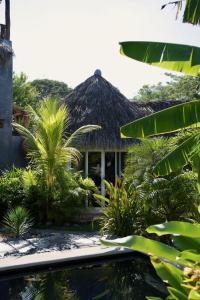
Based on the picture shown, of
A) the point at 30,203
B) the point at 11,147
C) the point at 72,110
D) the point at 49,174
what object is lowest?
the point at 30,203

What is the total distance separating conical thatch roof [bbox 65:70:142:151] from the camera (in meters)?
13.4

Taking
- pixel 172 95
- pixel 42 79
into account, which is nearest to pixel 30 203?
pixel 172 95

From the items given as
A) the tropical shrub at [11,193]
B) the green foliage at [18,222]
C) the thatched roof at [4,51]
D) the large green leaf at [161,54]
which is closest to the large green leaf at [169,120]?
the large green leaf at [161,54]

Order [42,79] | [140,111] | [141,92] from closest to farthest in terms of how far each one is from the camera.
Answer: [140,111] → [141,92] → [42,79]

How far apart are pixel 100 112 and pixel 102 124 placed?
0.58m

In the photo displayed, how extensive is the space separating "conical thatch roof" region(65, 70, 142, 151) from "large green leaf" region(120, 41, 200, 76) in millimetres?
→ 9516

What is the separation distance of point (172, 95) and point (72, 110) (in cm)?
1993

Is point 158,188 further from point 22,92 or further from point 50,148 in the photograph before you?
point 22,92

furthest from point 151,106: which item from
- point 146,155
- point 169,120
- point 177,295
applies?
point 177,295

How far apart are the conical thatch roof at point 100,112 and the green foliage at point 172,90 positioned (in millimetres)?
11597

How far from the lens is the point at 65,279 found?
730 centimetres

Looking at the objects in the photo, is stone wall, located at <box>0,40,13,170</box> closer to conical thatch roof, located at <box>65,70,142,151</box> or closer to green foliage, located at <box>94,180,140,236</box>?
conical thatch roof, located at <box>65,70,142,151</box>

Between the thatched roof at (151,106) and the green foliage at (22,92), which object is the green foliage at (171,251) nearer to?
the thatched roof at (151,106)

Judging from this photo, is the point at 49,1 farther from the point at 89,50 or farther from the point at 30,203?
the point at 30,203
